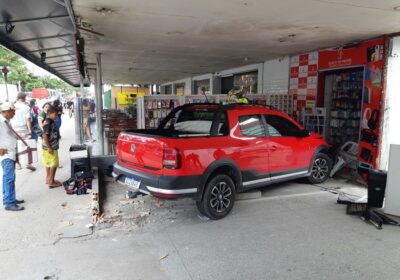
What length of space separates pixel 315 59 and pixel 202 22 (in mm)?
4226

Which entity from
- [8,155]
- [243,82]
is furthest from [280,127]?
[243,82]

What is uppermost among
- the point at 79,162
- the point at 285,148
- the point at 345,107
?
the point at 345,107

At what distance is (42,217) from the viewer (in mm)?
4656

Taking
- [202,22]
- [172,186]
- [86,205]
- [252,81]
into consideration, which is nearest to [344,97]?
[252,81]

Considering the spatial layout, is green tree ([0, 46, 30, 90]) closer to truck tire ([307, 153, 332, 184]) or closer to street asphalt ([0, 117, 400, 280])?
street asphalt ([0, 117, 400, 280])

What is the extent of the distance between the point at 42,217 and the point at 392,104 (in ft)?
22.1

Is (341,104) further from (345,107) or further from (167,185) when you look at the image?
(167,185)

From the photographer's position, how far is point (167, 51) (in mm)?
8844

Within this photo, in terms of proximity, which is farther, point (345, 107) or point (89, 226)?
point (345, 107)

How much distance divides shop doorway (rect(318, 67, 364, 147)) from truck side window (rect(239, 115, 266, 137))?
367cm

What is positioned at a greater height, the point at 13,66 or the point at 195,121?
the point at 13,66

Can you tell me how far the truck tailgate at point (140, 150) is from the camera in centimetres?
436

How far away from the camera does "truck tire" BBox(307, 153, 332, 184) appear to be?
6.59 meters

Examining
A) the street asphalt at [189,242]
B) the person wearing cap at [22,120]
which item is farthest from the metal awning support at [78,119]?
the street asphalt at [189,242]
